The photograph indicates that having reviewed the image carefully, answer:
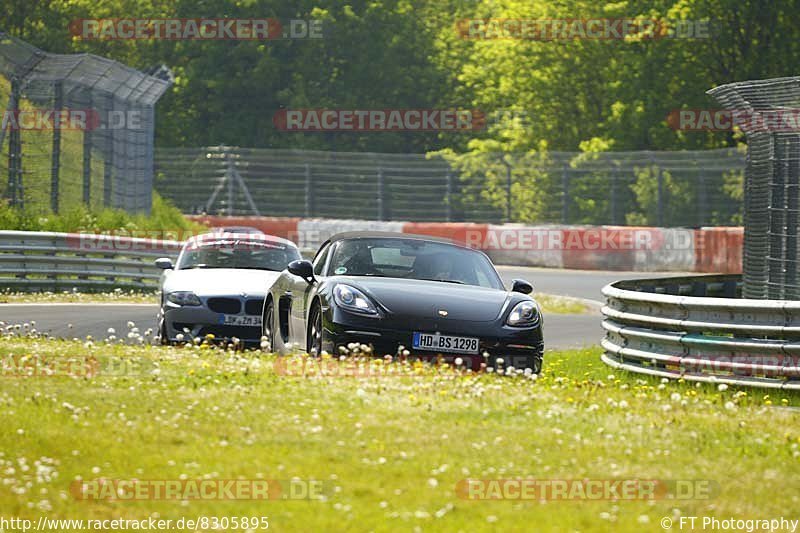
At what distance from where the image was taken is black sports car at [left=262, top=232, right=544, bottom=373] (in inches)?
486

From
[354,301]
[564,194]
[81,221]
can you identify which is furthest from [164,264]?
[564,194]

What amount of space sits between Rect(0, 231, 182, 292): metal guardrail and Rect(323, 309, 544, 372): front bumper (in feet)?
47.6

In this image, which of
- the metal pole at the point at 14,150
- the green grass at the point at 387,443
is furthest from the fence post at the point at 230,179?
the green grass at the point at 387,443

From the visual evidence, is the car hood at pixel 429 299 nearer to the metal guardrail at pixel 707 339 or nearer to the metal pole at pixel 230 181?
the metal guardrail at pixel 707 339

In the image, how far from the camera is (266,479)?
7586 mm

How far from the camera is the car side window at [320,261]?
13844 millimetres

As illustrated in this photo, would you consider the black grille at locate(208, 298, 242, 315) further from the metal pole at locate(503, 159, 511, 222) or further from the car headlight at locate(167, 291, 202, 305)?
the metal pole at locate(503, 159, 511, 222)

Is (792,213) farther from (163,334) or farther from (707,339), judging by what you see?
(163,334)

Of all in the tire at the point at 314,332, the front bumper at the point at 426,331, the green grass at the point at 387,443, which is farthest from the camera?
the tire at the point at 314,332

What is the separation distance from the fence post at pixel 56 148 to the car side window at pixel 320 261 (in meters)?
17.6

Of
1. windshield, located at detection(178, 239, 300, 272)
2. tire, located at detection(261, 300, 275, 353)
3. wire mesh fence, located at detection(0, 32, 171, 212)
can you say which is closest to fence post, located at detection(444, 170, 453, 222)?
wire mesh fence, located at detection(0, 32, 171, 212)

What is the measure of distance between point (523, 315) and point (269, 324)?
3.20 m

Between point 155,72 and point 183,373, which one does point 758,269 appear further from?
point 155,72

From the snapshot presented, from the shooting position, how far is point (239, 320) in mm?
16312
